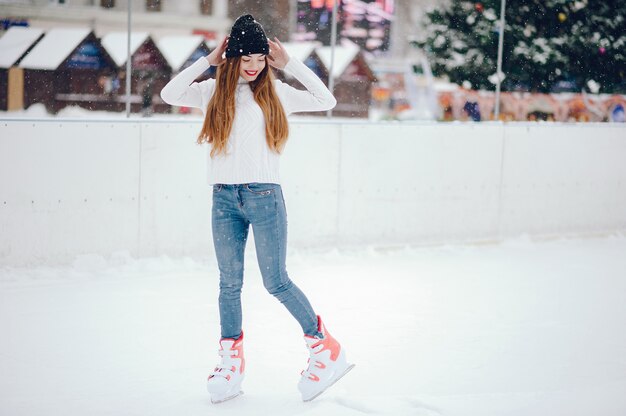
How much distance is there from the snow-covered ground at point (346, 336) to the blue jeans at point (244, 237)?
438 mm

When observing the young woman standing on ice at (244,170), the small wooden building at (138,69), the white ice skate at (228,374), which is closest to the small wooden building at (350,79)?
the small wooden building at (138,69)

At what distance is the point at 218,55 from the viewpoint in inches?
134

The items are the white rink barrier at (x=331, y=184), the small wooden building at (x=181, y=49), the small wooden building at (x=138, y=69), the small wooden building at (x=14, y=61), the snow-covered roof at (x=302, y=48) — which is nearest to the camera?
the white rink barrier at (x=331, y=184)

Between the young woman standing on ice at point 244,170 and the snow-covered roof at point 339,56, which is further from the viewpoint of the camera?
the snow-covered roof at point 339,56

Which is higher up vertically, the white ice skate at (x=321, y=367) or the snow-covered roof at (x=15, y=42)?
the snow-covered roof at (x=15, y=42)

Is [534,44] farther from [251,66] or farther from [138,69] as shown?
[251,66]

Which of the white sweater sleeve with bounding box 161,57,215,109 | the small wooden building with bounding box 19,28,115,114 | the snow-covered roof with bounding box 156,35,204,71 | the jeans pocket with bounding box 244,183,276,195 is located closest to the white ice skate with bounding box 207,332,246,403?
the jeans pocket with bounding box 244,183,276,195

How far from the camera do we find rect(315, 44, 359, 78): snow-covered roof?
23.7 ft

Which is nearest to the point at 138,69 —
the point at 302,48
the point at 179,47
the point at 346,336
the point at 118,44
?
the point at 118,44

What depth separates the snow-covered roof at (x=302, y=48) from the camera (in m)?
7.14

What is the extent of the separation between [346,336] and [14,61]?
3.40 metres

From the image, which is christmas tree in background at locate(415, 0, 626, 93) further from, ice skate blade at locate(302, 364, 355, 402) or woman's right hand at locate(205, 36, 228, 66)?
ice skate blade at locate(302, 364, 355, 402)

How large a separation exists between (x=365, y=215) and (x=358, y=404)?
3.78 m

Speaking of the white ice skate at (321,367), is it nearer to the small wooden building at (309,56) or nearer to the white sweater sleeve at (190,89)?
the white sweater sleeve at (190,89)
